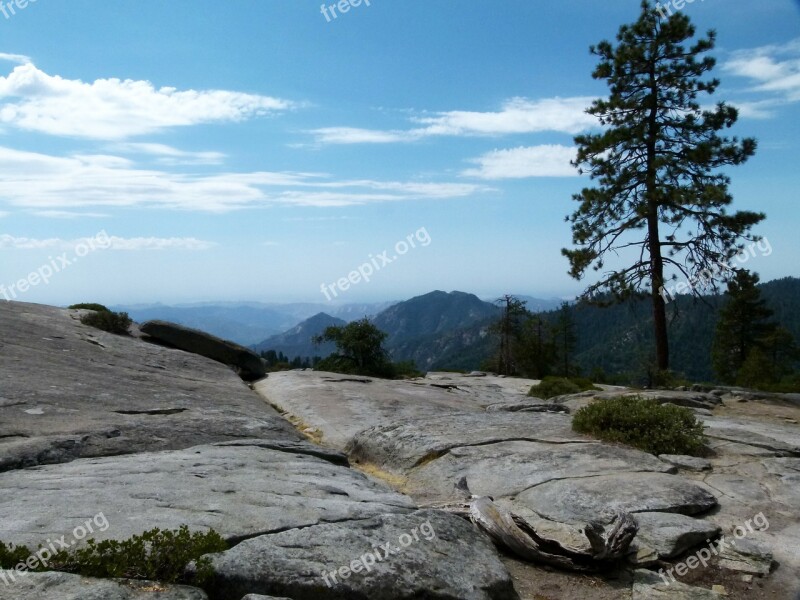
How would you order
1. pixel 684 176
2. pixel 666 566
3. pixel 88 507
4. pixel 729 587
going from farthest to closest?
pixel 684 176
pixel 666 566
pixel 729 587
pixel 88 507

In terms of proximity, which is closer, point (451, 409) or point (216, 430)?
point (216, 430)

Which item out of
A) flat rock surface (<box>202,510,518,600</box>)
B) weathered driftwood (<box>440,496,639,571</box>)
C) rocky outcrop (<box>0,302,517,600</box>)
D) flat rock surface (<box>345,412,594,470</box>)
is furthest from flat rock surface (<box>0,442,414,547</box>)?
flat rock surface (<box>345,412,594,470</box>)

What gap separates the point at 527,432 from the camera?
1242cm

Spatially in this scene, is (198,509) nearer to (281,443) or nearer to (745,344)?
(281,443)

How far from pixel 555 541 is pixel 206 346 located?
69.5 ft

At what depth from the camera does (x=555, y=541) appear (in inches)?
283

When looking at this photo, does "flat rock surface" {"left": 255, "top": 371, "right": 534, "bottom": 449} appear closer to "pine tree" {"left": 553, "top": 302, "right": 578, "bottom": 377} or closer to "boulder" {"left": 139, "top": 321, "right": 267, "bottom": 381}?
"boulder" {"left": 139, "top": 321, "right": 267, "bottom": 381}

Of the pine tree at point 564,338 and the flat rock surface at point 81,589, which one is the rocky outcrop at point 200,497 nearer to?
the flat rock surface at point 81,589

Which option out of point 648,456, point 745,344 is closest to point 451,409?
point 648,456

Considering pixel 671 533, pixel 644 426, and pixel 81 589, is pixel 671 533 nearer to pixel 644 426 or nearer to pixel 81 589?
pixel 644 426

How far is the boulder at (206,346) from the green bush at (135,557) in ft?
66.1

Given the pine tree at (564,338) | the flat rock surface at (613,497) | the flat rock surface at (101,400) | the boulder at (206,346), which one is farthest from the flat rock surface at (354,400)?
the pine tree at (564,338)

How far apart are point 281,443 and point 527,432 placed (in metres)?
5.33

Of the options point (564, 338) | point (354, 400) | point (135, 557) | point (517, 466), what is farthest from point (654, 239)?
point (564, 338)
